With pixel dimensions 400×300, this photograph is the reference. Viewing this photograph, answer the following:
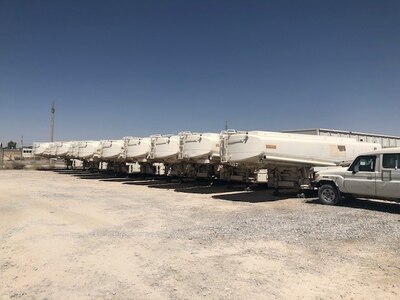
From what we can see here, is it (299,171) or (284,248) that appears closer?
(284,248)

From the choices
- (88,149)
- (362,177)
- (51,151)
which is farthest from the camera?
(51,151)

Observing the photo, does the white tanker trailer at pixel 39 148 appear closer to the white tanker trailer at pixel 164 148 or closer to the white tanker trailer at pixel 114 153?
the white tanker trailer at pixel 114 153

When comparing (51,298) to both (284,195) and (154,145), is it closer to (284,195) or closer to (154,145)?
(284,195)

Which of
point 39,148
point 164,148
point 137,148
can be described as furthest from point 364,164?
point 39,148

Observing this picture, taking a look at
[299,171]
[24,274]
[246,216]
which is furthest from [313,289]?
[299,171]

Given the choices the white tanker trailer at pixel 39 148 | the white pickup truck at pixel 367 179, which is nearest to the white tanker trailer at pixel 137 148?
the white pickup truck at pixel 367 179

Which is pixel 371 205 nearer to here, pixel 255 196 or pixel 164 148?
pixel 255 196

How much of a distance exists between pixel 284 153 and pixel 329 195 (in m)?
2.48

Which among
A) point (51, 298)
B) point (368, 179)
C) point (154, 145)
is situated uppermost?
point (154, 145)

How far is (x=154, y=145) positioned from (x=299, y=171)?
9.19 m

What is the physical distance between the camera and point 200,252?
6.95 metres

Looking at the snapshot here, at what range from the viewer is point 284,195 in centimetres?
1606

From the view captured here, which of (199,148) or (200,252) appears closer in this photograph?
(200,252)

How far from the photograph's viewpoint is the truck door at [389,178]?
35.5 feet
